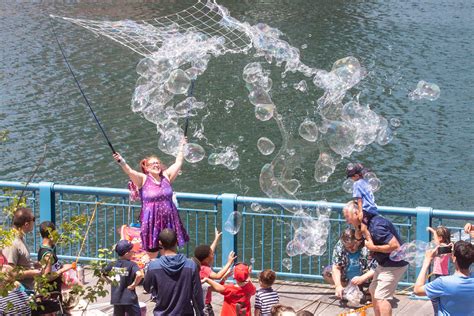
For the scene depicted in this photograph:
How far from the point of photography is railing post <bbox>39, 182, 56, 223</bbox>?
11148mm

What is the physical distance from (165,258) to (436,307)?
242 cm

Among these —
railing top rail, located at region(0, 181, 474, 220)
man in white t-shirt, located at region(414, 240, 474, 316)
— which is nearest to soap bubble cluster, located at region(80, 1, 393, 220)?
railing top rail, located at region(0, 181, 474, 220)

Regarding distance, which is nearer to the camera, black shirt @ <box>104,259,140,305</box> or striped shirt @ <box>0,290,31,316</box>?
striped shirt @ <box>0,290,31,316</box>

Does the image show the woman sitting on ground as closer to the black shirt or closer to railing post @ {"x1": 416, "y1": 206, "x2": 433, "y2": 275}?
railing post @ {"x1": 416, "y1": 206, "x2": 433, "y2": 275}

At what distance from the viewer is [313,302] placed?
403 inches

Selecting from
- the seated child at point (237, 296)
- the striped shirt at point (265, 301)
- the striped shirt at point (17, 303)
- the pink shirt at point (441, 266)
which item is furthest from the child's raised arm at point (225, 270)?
the pink shirt at point (441, 266)

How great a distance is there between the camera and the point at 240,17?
38.4 metres

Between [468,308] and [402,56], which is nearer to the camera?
[468,308]

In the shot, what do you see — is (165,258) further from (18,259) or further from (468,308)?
(468,308)

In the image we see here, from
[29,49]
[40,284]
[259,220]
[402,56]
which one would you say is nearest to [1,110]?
[29,49]

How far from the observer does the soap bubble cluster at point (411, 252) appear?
28.1 ft

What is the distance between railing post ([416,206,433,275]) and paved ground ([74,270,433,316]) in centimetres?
76

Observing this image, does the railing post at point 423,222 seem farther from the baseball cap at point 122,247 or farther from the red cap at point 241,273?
the baseball cap at point 122,247

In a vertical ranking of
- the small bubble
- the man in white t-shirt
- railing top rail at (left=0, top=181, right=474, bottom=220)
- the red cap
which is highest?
the small bubble
